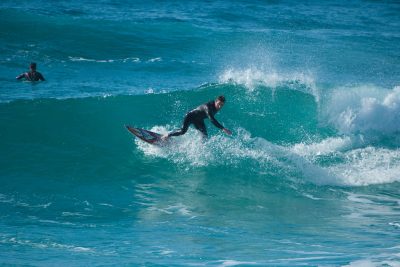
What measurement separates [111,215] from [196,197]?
1910 mm

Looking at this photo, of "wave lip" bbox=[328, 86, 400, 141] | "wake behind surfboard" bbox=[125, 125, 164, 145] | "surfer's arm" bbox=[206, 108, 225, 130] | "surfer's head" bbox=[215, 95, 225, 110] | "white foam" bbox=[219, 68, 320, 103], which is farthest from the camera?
"white foam" bbox=[219, 68, 320, 103]

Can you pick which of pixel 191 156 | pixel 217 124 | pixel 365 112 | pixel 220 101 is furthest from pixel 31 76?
pixel 365 112

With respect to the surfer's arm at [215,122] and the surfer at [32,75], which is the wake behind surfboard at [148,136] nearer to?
the surfer's arm at [215,122]

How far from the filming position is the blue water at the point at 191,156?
7.65 meters

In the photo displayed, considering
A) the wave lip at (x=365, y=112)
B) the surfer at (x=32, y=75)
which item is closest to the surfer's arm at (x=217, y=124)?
the wave lip at (x=365, y=112)

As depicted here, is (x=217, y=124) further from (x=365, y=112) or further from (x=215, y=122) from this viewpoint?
(x=365, y=112)

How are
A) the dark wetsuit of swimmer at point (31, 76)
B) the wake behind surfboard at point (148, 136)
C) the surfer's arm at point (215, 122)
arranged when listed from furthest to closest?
the dark wetsuit of swimmer at point (31, 76) < the wake behind surfboard at point (148, 136) < the surfer's arm at point (215, 122)

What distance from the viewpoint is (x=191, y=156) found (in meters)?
12.1

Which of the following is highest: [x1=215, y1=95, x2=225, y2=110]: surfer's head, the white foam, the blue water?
[x1=215, y1=95, x2=225, y2=110]: surfer's head

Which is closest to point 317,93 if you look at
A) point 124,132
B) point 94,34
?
point 124,132

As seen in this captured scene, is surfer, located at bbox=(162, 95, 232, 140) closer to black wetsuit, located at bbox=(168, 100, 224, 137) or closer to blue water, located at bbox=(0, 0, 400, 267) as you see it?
black wetsuit, located at bbox=(168, 100, 224, 137)

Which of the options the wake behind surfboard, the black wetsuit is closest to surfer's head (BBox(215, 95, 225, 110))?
the black wetsuit

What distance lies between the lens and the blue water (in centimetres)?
765

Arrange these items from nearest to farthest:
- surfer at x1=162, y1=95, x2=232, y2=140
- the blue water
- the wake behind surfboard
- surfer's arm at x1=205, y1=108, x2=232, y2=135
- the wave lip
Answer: the blue water
surfer's arm at x1=205, y1=108, x2=232, y2=135
surfer at x1=162, y1=95, x2=232, y2=140
the wake behind surfboard
the wave lip
